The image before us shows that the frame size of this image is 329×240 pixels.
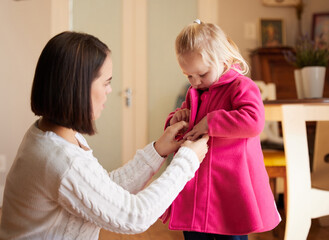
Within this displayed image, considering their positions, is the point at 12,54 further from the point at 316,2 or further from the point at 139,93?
the point at 316,2

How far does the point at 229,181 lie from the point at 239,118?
0.21 meters

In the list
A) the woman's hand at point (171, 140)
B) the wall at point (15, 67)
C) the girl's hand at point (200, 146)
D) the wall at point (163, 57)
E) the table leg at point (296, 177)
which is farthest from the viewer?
the wall at point (163, 57)

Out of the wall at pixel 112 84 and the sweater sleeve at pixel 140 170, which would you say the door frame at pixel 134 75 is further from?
the sweater sleeve at pixel 140 170

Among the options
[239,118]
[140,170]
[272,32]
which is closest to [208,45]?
[239,118]

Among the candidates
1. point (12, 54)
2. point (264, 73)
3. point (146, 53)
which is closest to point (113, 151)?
point (146, 53)

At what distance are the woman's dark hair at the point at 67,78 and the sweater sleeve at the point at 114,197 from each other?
5.6 inches

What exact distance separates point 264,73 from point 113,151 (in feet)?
6.13

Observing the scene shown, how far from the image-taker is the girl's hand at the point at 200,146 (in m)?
0.96

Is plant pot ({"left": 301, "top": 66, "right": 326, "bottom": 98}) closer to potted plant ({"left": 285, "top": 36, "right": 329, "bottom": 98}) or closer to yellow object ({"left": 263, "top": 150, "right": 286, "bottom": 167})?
potted plant ({"left": 285, "top": 36, "right": 329, "bottom": 98})

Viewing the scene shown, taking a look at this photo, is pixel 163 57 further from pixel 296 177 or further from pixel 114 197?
pixel 114 197

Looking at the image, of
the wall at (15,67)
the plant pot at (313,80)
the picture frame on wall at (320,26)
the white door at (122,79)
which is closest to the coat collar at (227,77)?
the plant pot at (313,80)

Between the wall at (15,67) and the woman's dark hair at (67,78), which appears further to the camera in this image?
the wall at (15,67)

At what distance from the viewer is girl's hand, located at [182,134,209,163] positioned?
96 centimetres

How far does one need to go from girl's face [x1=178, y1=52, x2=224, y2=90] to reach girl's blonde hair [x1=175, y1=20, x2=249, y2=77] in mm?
12
